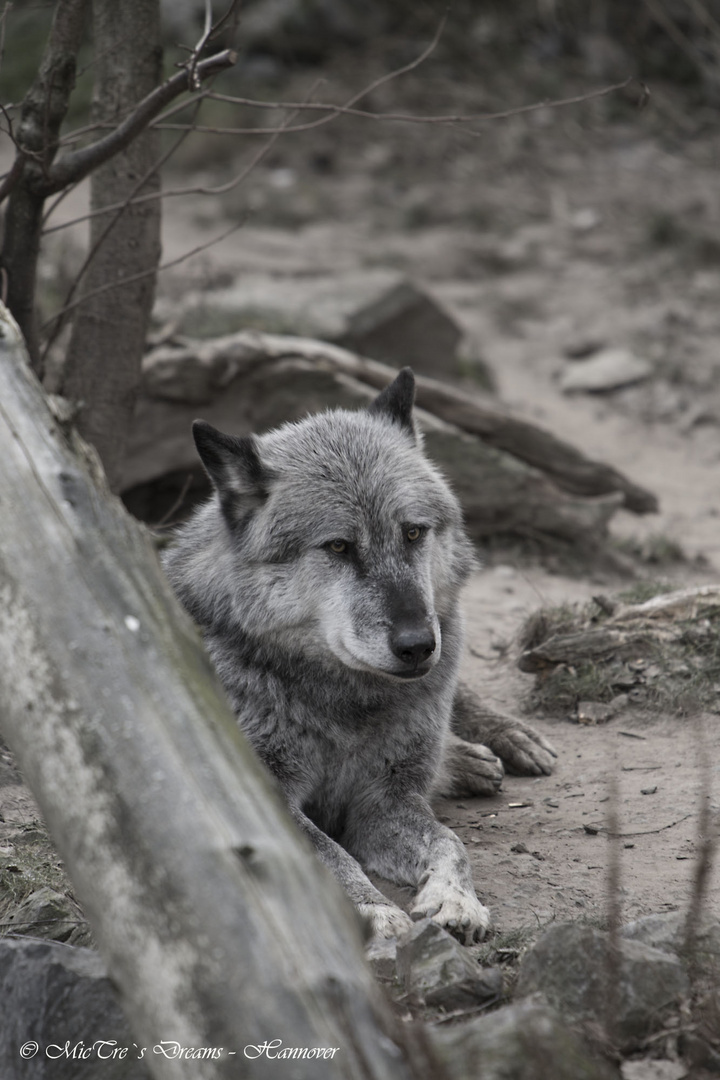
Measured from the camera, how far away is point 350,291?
944 centimetres

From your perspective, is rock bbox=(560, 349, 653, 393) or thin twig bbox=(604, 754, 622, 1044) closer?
thin twig bbox=(604, 754, 622, 1044)

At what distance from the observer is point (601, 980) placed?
2475mm

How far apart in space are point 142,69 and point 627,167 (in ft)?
37.5

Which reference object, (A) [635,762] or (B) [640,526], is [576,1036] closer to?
(A) [635,762]

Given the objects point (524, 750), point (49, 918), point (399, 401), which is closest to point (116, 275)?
point (399, 401)

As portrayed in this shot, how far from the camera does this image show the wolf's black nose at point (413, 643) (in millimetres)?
3432

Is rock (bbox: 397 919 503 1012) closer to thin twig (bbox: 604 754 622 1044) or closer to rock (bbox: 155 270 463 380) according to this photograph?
thin twig (bbox: 604 754 622 1044)

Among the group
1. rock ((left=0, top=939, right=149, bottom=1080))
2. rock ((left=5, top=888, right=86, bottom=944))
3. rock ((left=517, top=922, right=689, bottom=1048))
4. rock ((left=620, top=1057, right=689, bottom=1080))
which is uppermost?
rock ((left=517, top=922, right=689, bottom=1048))

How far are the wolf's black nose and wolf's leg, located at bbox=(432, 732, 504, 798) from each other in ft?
3.40

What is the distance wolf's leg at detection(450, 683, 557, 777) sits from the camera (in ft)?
15.1

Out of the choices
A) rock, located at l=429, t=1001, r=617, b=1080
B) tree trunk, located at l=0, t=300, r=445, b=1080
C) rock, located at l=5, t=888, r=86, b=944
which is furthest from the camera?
rock, located at l=5, t=888, r=86, b=944

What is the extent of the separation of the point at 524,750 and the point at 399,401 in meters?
1.59

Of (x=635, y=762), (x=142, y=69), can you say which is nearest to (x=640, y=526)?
(x=635, y=762)

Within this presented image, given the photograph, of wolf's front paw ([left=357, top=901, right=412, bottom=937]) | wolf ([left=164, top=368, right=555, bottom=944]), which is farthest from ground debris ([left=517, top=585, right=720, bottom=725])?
wolf's front paw ([left=357, top=901, right=412, bottom=937])
